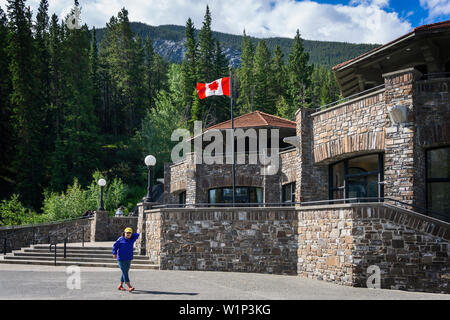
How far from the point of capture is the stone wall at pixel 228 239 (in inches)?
570

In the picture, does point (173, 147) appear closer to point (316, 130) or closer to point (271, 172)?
point (271, 172)

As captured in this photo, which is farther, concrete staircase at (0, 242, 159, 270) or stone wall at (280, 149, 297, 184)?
stone wall at (280, 149, 297, 184)

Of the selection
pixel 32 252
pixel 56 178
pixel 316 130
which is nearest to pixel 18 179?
pixel 56 178

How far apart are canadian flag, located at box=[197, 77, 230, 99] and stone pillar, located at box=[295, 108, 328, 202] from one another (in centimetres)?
421

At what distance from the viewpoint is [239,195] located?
23484mm

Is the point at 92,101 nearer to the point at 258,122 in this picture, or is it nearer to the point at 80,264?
the point at 258,122

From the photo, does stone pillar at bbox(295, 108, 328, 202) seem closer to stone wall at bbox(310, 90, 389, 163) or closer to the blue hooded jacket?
stone wall at bbox(310, 90, 389, 163)

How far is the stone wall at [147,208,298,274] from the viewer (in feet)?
47.5

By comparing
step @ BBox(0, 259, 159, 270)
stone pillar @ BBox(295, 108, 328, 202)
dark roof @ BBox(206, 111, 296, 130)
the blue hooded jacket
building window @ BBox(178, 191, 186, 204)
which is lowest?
step @ BBox(0, 259, 159, 270)

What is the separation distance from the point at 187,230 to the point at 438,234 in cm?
805

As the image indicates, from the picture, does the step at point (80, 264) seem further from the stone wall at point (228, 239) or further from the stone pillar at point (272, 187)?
the stone pillar at point (272, 187)

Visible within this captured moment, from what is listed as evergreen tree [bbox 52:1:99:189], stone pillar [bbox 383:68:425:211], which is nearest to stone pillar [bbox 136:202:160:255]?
stone pillar [bbox 383:68:425:211]

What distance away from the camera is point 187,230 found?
602 inches

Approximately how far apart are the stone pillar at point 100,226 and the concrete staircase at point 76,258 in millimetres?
4208
